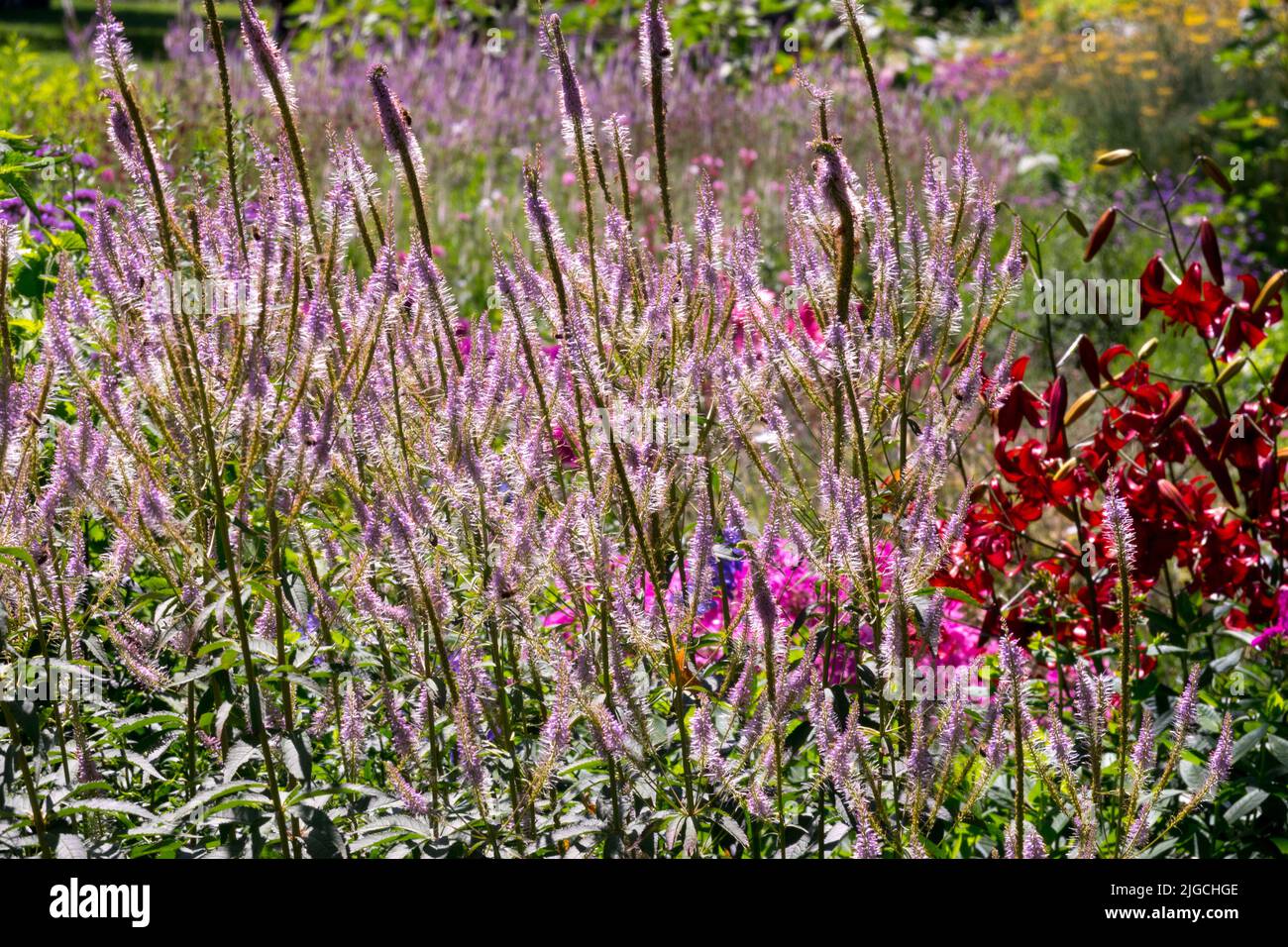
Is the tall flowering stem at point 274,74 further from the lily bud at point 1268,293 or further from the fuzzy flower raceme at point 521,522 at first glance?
the lily bud at point 1268,293

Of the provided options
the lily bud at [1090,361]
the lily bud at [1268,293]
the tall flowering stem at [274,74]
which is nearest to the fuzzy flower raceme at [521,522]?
the tall flowering stem at [274,74]

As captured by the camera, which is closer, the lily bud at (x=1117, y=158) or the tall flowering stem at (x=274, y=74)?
the tall flowering stem at (x=274, y=74)

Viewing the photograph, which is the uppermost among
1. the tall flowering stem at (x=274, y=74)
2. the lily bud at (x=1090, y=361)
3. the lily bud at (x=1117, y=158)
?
the tall flowering stem at (x=274, y=74)

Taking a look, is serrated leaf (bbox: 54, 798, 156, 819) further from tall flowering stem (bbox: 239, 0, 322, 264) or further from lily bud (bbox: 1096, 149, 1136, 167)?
lily bud (bbox: 1096, 149, 1136, 167)

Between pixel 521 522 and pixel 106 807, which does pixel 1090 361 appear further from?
pixel 106 807

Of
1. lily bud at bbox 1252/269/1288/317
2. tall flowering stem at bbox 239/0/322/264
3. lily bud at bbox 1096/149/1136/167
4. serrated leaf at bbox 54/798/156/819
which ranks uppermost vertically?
tall flowering stem at bbox 239/0/322/264

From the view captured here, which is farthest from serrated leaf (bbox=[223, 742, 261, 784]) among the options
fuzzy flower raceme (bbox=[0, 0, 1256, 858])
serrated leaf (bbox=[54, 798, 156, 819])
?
serrated leaf (bbox=[54, 798, 156, 819])

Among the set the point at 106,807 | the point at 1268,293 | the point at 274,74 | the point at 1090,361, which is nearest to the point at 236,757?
the point at 106,807

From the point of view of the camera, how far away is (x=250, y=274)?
2094 mm

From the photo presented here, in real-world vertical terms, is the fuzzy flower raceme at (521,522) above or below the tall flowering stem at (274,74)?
below

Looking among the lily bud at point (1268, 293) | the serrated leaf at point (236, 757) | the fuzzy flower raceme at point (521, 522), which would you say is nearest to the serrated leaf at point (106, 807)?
the fuzzy flower raceme at point (521, 522)

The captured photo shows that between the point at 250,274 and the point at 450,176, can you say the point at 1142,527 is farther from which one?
the point at 450,176
